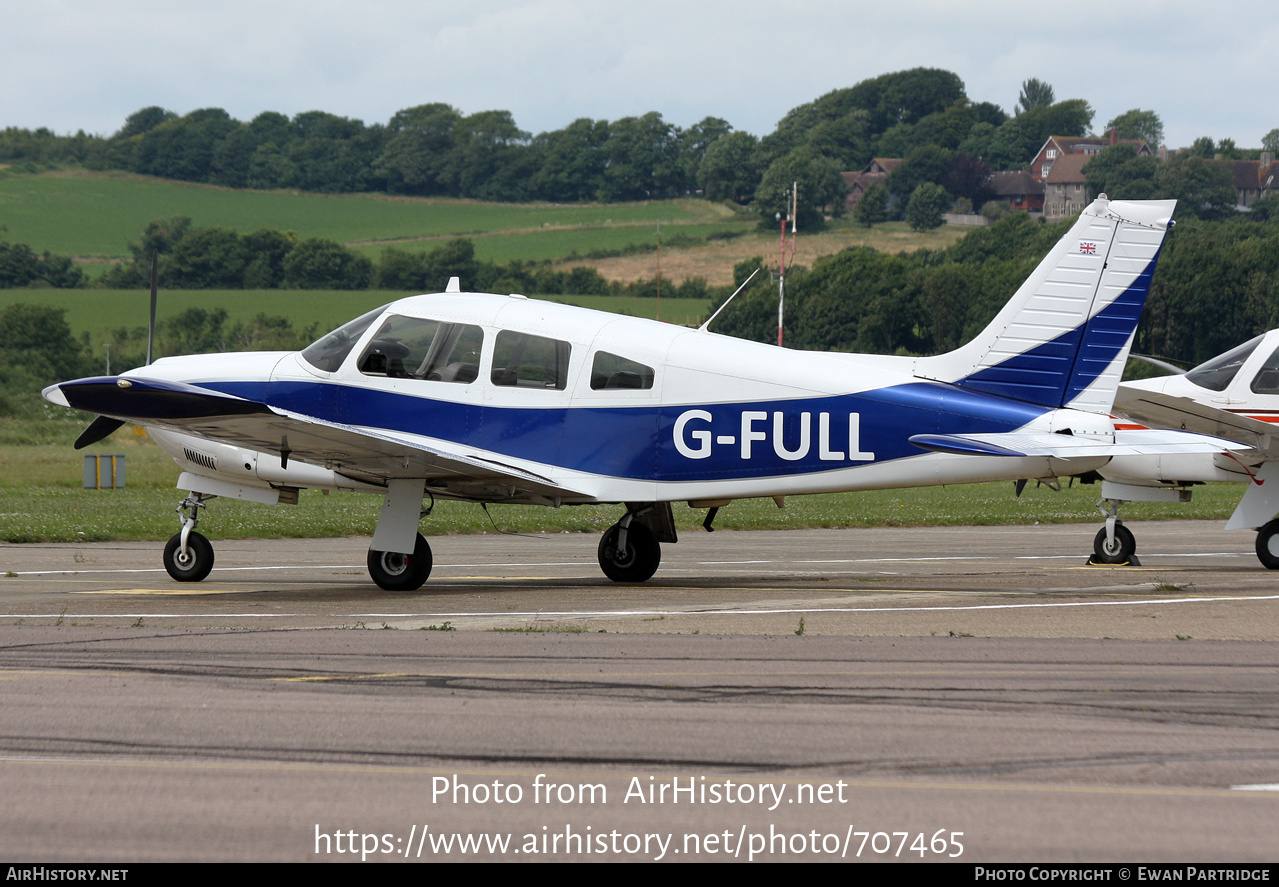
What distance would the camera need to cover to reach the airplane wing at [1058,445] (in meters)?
11.7

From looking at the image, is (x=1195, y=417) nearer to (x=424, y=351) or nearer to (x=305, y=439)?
(x=424, y=351)

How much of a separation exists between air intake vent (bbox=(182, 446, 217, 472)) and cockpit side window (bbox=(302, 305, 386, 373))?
1.49m

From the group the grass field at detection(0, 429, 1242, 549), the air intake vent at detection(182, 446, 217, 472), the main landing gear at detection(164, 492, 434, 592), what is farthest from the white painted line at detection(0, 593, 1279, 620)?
the grass field at detection(0, 429, 1242, 549)

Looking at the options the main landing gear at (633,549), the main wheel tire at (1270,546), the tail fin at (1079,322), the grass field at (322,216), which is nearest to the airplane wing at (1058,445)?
the tail fin at (1079,322)

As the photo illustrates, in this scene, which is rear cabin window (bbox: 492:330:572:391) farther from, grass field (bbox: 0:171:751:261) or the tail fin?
grass field (bbox: 0:171:751:261)

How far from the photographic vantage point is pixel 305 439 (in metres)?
11.8

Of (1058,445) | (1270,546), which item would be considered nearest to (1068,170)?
(1270,546)

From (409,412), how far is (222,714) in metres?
6.37

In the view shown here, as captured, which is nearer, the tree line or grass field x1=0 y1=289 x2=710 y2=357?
grass field x1=0 y1=289 x2=710 y2=357

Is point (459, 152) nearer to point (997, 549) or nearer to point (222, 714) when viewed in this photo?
point (997, 549)

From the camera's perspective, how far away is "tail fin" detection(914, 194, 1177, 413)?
40.5ft

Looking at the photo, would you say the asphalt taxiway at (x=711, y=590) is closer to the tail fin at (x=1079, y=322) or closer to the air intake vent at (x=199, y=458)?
the air intake vent at (x=199, y=458)

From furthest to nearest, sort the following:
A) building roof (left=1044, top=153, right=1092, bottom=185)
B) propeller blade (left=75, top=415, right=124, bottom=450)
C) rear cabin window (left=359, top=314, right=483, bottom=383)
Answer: building roof (left=1044, top=153, right=1092, bottom=185) → propeller blade (left=75, top=415, right=124, bottom=450) → rear cabin window (left=359, top=314, right=483, bottom=383)

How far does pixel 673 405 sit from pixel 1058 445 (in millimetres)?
3560
